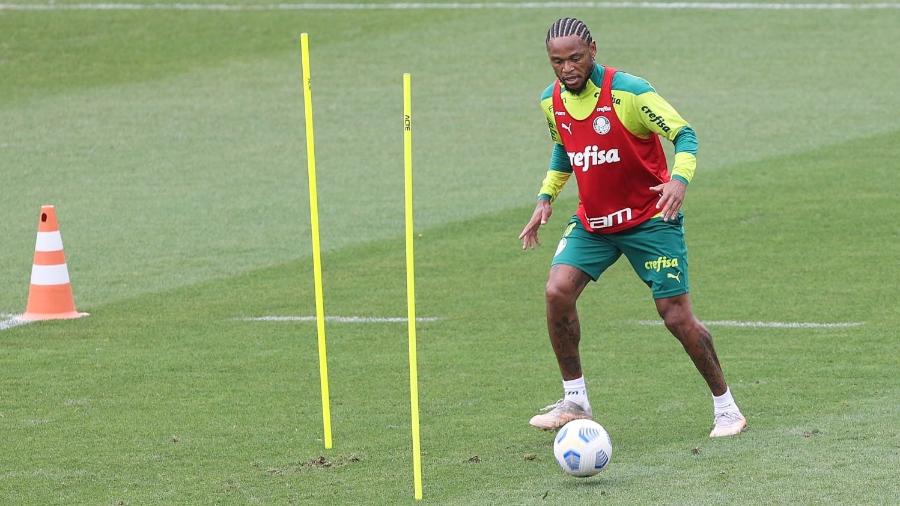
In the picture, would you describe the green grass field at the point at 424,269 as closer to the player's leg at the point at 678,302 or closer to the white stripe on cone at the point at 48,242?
the player's leg at the point at 678,302

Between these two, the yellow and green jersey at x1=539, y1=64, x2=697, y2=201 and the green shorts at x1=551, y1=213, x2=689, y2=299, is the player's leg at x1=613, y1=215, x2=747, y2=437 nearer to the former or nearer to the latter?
the green shorts at x1=551, y1=213, x2=689, y2=299

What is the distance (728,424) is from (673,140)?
4.93ft

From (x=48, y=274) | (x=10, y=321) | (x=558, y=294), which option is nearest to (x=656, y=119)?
(x=558, y=294)

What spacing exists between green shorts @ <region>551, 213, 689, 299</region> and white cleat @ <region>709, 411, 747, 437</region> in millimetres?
679

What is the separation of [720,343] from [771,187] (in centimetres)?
647

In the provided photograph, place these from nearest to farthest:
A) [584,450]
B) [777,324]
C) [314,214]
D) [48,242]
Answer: [584,450] < [314,214] < [777,324] < [48,242]

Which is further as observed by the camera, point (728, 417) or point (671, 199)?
point (728, 417)

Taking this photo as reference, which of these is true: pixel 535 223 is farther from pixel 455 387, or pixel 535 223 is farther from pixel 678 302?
pixel 455 387

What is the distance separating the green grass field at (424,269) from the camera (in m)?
8.35

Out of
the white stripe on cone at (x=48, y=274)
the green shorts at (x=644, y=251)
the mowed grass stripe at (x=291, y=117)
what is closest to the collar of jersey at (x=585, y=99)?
the green shorts at (x=644, y=251)

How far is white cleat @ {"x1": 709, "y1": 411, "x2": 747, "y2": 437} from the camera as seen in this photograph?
341 inches

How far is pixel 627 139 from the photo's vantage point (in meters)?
8.71

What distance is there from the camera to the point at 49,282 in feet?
41.0

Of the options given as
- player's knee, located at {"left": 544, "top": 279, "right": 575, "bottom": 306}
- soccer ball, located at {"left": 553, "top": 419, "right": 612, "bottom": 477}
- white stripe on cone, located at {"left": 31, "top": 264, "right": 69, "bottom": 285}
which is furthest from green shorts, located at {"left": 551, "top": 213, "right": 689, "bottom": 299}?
white stripe on cone, located at {"left": 31, "top": 264, "right": 69, "bottom": 285}
